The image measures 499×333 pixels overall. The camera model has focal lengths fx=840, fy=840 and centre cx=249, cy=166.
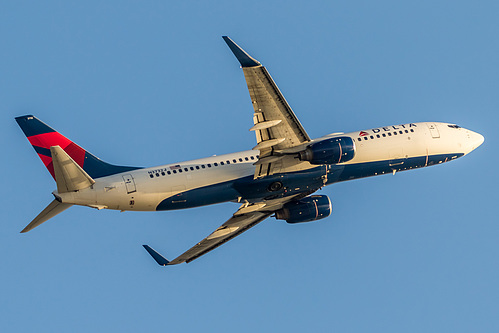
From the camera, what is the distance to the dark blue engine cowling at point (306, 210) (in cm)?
6484

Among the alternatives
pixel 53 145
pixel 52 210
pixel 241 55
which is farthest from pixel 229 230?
pixel 241 55

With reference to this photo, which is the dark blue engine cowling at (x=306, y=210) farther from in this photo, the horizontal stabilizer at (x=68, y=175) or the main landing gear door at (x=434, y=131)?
the horizontal stabilizer at (x=68, y=175)

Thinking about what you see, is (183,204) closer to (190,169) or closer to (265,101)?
(190,169)

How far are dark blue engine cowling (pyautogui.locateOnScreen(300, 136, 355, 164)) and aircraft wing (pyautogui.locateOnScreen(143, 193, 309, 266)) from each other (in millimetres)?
6436

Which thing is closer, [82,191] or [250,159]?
[82,191]

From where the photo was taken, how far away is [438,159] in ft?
220

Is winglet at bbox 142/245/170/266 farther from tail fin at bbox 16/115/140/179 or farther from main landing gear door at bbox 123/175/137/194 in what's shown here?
main landing gear door at bbox 123/175/137/194

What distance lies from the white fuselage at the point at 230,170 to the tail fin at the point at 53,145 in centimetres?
125

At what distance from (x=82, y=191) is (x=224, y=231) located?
14.1 m

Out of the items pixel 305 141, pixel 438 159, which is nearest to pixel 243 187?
pixel 305 141

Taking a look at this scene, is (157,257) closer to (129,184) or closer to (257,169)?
(129,184)

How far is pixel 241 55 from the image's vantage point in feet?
166

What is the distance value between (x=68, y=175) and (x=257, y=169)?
43.7 ft

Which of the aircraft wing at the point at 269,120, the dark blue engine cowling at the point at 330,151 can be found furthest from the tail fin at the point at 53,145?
the dark blue engine cowling at the point at 330,151
